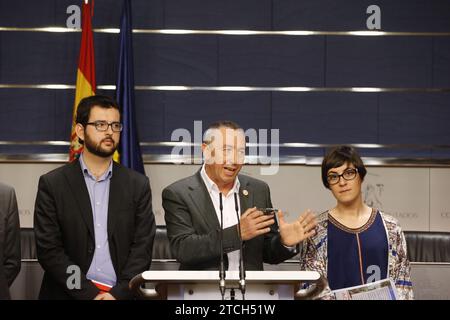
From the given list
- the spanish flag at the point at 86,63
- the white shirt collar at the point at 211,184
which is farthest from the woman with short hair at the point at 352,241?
the spanish flag at the point at 86,63

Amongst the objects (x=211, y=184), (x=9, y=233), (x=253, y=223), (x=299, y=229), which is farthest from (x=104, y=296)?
(x=299, y=229)

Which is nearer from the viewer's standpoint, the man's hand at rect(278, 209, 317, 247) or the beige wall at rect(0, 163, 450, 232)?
the man's hand at rect(278, 209, 317, 247)

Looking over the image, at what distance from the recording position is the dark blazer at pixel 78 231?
3.49 metres

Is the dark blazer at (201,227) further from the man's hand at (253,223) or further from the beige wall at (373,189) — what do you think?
the beige wall at (373,189)

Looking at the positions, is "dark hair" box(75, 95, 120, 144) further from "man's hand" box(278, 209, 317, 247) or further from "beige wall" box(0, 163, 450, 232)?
"beige wall" box(0, 163, 450, 232)

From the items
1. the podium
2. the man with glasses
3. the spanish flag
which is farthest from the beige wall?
the podium

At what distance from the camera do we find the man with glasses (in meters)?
3.50

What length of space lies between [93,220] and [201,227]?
1.77 feet

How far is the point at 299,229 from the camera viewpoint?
3.13 meters

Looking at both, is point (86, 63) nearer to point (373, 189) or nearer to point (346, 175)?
point (373, 189)

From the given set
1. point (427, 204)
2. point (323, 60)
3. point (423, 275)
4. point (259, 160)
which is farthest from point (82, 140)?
point (427, 204)

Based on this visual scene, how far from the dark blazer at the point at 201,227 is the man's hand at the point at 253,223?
27 centimetres

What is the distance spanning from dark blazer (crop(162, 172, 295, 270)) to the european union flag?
2.20 metres

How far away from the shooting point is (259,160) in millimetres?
6051
